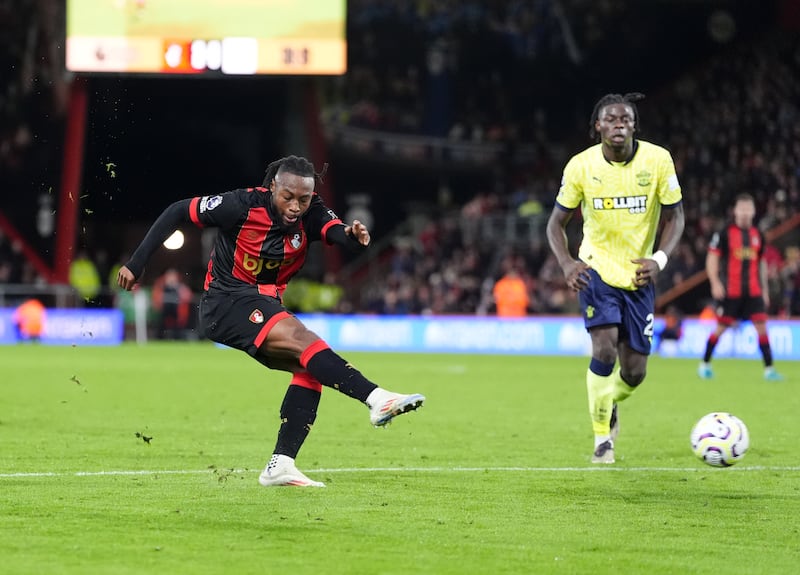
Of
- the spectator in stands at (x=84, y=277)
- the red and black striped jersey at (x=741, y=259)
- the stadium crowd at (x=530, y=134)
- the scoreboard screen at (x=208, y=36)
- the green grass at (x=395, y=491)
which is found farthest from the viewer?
the spectator in stands at (x=84, y=277)

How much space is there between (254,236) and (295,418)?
96 centimetres

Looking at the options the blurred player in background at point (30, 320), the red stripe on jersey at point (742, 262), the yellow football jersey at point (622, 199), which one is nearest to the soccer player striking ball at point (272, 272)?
the yellow football jersey at point (622, 199)

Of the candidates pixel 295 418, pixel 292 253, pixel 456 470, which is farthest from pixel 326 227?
pixel 456 470

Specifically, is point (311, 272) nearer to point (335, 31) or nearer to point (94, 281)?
point (94, 281)

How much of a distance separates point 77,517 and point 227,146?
31855mm

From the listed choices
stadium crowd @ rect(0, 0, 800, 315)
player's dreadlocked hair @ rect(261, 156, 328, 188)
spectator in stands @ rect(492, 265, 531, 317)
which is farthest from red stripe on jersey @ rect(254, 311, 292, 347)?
spectator in stands @ rect(492, 265, 531, 317)

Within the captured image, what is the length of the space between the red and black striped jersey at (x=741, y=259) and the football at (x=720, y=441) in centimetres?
881

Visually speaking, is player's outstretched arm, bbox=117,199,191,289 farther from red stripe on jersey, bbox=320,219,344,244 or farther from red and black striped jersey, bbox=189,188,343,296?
red stripe on jersey, bbox=320,219,344,244

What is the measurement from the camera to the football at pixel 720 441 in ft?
25.0

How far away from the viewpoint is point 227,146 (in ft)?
123

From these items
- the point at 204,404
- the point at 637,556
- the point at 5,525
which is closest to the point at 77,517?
the point at 5,525

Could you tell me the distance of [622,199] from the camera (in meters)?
8.68

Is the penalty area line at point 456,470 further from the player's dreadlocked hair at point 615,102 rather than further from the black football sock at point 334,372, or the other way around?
the player's dreadlocked hair at point 615,102

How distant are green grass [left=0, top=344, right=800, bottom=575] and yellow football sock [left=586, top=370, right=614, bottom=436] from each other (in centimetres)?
24
